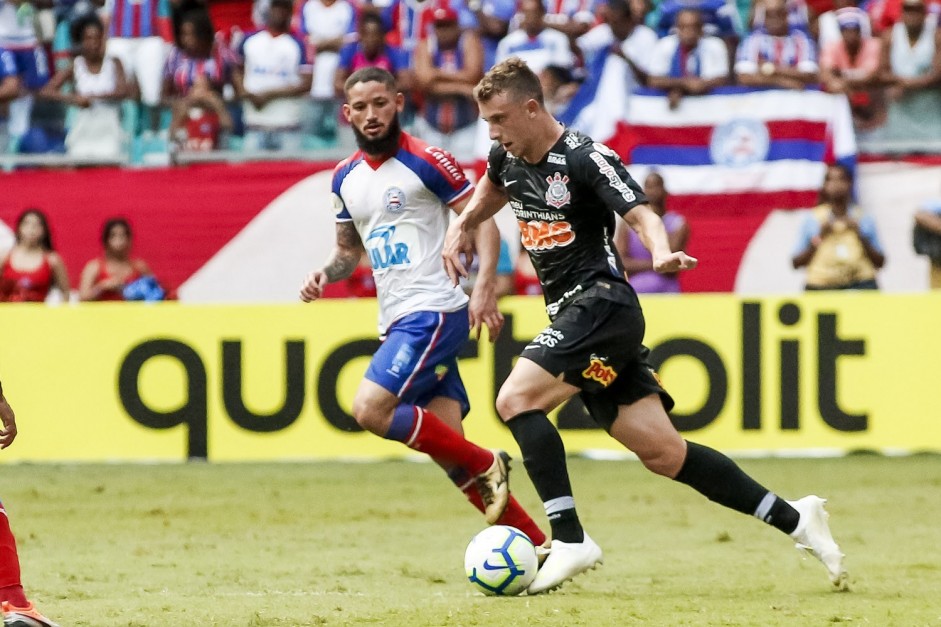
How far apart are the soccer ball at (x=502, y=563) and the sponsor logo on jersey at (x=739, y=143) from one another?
892 centimetres

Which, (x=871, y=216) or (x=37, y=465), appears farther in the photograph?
(x=871, y=216)

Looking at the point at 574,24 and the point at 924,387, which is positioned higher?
the point at 574,24

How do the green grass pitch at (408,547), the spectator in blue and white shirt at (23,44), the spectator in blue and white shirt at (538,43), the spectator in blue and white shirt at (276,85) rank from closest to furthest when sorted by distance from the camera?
the green grass pitch at (408,547)
the spectator in blue and white shirt at (538,43)
the spectator in blue and white shirt at (276,85)
the spectator in blue and white shirt at (23,44)

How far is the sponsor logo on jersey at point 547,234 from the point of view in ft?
22.8

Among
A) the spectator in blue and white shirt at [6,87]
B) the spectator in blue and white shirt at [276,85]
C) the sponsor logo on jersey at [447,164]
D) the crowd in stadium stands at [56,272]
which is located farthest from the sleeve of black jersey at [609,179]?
the spectator in blue and white shirt at [6,87]

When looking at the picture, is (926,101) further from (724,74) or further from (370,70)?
(370,70)

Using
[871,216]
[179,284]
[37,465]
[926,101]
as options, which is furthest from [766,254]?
[37,465]

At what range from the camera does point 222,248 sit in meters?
15.7

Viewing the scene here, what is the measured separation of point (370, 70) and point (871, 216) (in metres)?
8.00

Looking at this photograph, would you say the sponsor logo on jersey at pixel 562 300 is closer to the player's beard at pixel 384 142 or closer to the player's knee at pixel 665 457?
the player's knee at pixel 665 457

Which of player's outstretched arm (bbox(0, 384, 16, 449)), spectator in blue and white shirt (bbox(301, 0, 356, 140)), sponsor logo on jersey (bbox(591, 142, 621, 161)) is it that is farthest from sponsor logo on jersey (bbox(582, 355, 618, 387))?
spectator in blue and white shirt (bbox(301, 0, 356, 140))

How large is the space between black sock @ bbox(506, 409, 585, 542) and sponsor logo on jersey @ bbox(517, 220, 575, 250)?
737 mm

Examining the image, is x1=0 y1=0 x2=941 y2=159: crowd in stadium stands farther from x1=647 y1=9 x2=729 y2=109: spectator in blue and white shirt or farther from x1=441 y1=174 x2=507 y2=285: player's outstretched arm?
x1=441 y1=174 x2=507 y2=285: player's outstretched arm

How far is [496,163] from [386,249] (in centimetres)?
113
